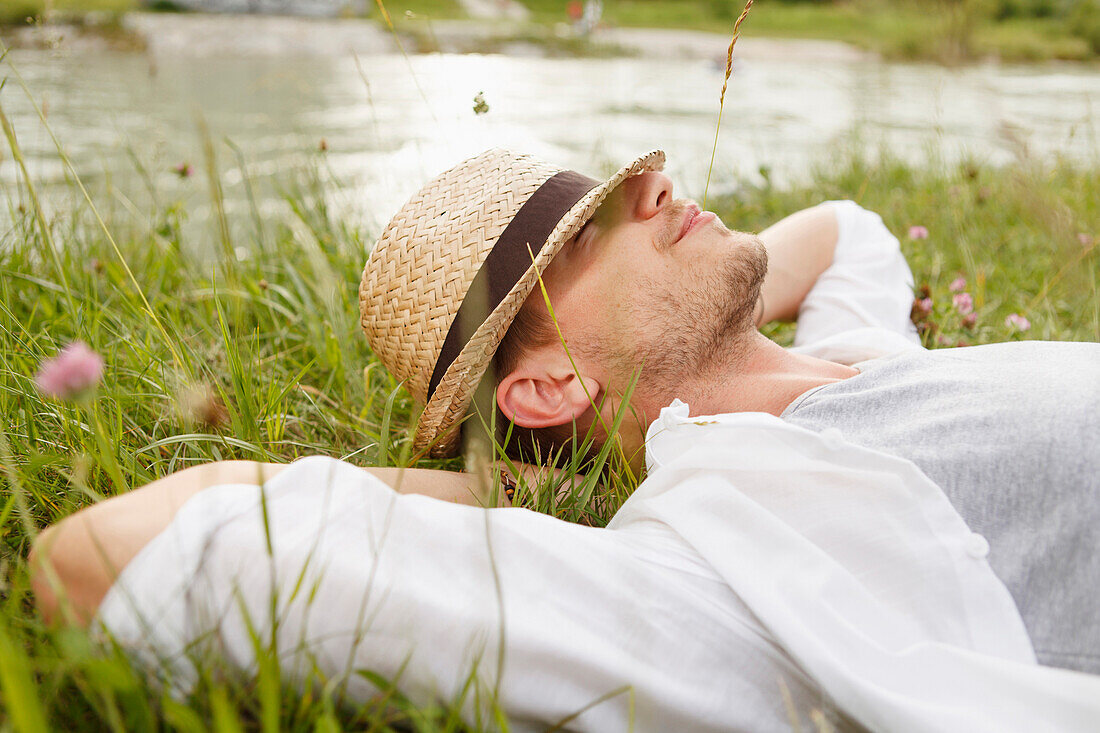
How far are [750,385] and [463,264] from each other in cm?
74

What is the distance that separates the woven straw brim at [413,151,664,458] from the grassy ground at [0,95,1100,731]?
4.8 inches

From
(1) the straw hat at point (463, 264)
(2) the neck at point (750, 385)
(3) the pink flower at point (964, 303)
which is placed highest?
(1) the straw hat at point (463, 264)

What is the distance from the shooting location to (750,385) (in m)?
1.75

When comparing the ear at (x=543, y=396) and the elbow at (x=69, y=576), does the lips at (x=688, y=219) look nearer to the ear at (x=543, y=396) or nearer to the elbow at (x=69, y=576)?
the ear at (x=543, y=396)

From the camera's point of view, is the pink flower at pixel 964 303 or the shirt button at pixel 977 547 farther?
the pink flower at pixel 964 303

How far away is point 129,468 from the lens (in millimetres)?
1430

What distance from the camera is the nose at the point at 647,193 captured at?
5.82 ft

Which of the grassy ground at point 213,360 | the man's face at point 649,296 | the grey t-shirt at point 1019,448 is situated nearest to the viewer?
the grassy ground at point 213,360

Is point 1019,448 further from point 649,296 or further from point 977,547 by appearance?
point 649,296

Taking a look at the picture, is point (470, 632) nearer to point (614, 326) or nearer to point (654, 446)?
point (654, 446)

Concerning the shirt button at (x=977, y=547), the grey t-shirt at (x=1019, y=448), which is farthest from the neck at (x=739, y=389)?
the shirt button at (x=977, y=547)

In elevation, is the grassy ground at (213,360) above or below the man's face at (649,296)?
below

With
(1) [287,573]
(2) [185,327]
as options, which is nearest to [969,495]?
(1) [287,573]

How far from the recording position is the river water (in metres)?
3.39
